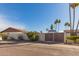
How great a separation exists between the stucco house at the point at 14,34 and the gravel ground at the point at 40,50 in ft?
0.60

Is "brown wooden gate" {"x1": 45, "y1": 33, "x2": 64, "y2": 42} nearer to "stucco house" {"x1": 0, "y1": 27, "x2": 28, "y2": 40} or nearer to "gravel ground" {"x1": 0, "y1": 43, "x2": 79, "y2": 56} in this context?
"gravel ground" {"x1": 0, "y1": 43, "x2": 79, "y2": 56}

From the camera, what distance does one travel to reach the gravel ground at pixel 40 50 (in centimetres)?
828

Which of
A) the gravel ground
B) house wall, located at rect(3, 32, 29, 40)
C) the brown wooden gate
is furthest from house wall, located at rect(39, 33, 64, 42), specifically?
house wall, located at rect(3, 32, 29, 40)

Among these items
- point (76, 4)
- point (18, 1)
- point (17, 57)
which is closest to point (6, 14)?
point (18, 1)

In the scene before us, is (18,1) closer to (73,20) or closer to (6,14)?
(6,14)

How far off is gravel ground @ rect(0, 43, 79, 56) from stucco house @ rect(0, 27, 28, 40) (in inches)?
7.2

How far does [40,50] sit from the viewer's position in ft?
27.3

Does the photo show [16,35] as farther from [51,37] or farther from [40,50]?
[51,37]

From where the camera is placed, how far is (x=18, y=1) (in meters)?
8.26

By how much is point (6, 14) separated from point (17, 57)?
0.90 m

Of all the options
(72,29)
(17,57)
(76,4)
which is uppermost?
(76,4)

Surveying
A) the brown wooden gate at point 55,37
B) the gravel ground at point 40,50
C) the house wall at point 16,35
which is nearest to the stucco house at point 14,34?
the house wall at point 16,35

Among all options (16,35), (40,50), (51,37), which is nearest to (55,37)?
(51,37)

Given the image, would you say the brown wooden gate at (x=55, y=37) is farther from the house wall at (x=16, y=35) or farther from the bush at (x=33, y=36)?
the house wall at (x=16, y=35)
